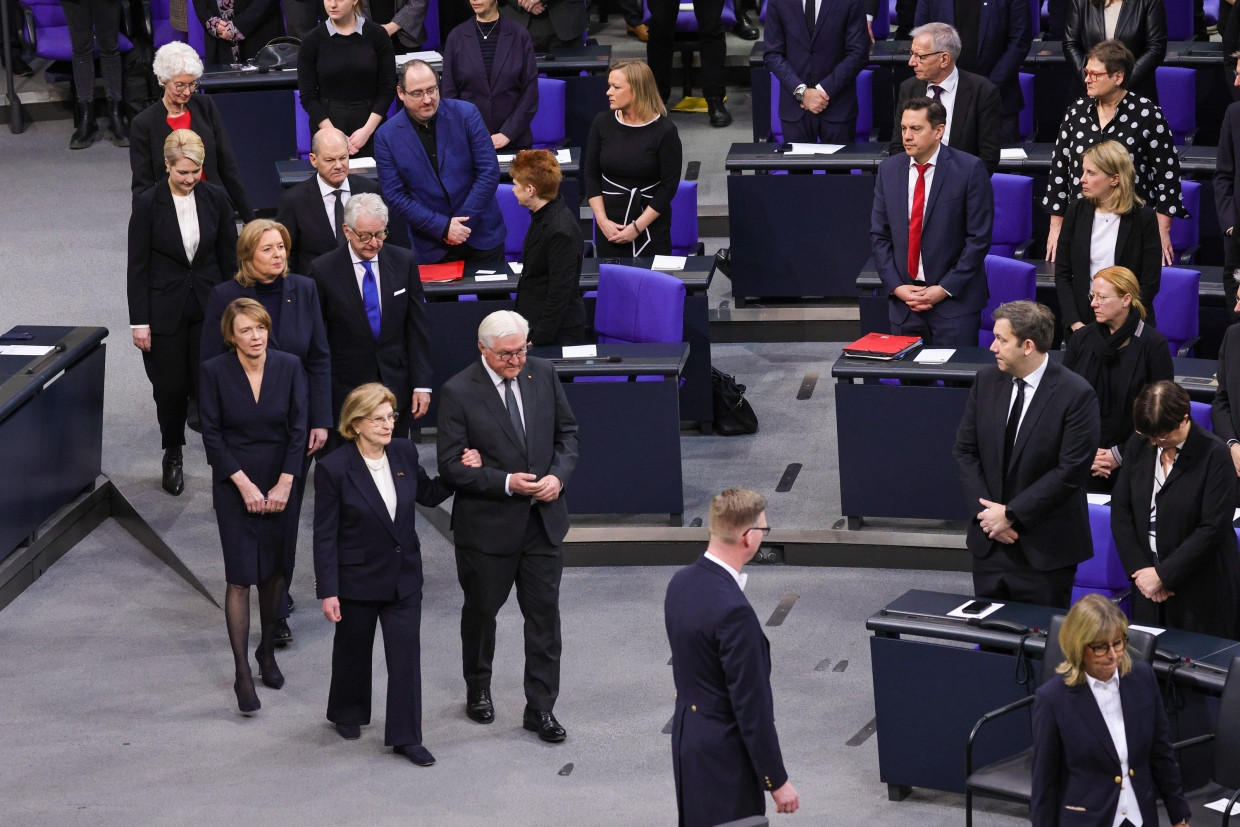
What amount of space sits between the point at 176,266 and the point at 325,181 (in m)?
0.72

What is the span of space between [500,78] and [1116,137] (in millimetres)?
3160

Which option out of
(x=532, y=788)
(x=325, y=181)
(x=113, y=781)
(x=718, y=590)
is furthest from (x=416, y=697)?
(x=325, y=181)

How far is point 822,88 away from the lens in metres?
9.75

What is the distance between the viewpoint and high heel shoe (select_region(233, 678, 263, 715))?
663 centimetres

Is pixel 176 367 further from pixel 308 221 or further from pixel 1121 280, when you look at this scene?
pixel 1121 280

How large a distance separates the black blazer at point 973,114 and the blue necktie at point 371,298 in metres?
2.64

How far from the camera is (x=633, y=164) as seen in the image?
849cm

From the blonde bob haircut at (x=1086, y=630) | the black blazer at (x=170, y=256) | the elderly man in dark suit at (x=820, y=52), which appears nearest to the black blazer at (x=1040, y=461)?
the blonde bob haircut at (x=1086, y=630)

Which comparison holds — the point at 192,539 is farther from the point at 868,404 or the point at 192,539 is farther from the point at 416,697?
the point at 868,404

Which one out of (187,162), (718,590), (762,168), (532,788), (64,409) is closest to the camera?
(718,590)

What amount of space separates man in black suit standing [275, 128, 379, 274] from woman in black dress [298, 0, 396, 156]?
5.53ft

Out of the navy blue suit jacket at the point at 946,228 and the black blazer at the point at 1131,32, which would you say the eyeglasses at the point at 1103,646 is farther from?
the black blazer at the point at 1131,32

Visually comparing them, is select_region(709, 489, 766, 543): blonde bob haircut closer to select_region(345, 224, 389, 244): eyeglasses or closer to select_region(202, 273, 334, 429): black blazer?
select_region(202, 273, 334, 429): black blazer

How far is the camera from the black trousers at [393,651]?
20.4 ft
